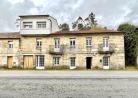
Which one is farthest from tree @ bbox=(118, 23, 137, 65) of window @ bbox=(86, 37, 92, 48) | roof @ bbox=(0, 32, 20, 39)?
roof @ bbox=(0, 32, 20, 39)

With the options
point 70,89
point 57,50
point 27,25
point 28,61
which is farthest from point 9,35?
point 70,89

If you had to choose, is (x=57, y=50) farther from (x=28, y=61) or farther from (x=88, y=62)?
(x=88, y=62)

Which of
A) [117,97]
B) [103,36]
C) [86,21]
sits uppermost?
[86,21]

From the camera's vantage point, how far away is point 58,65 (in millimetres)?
51469

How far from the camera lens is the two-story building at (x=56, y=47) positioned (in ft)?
165

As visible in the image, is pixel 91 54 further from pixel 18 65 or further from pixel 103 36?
pixel 18 65

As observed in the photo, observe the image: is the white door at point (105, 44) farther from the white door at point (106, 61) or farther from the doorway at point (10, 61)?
the doorway at point (10, 61)

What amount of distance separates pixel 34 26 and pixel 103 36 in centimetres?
1128

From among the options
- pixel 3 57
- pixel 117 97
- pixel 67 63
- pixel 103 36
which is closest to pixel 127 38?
pixel 103 36

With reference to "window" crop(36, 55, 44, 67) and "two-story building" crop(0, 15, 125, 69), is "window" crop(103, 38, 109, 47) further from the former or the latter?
"window" crop(36, 55, 44, 67)

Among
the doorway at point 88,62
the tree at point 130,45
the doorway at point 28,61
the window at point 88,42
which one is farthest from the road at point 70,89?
the tree at point 130,45

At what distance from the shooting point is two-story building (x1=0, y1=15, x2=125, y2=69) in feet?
165

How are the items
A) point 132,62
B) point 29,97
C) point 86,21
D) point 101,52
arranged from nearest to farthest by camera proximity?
point 29,97 < point 101,52 < point 132,62 < point 86,21

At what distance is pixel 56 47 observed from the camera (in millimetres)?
52000
